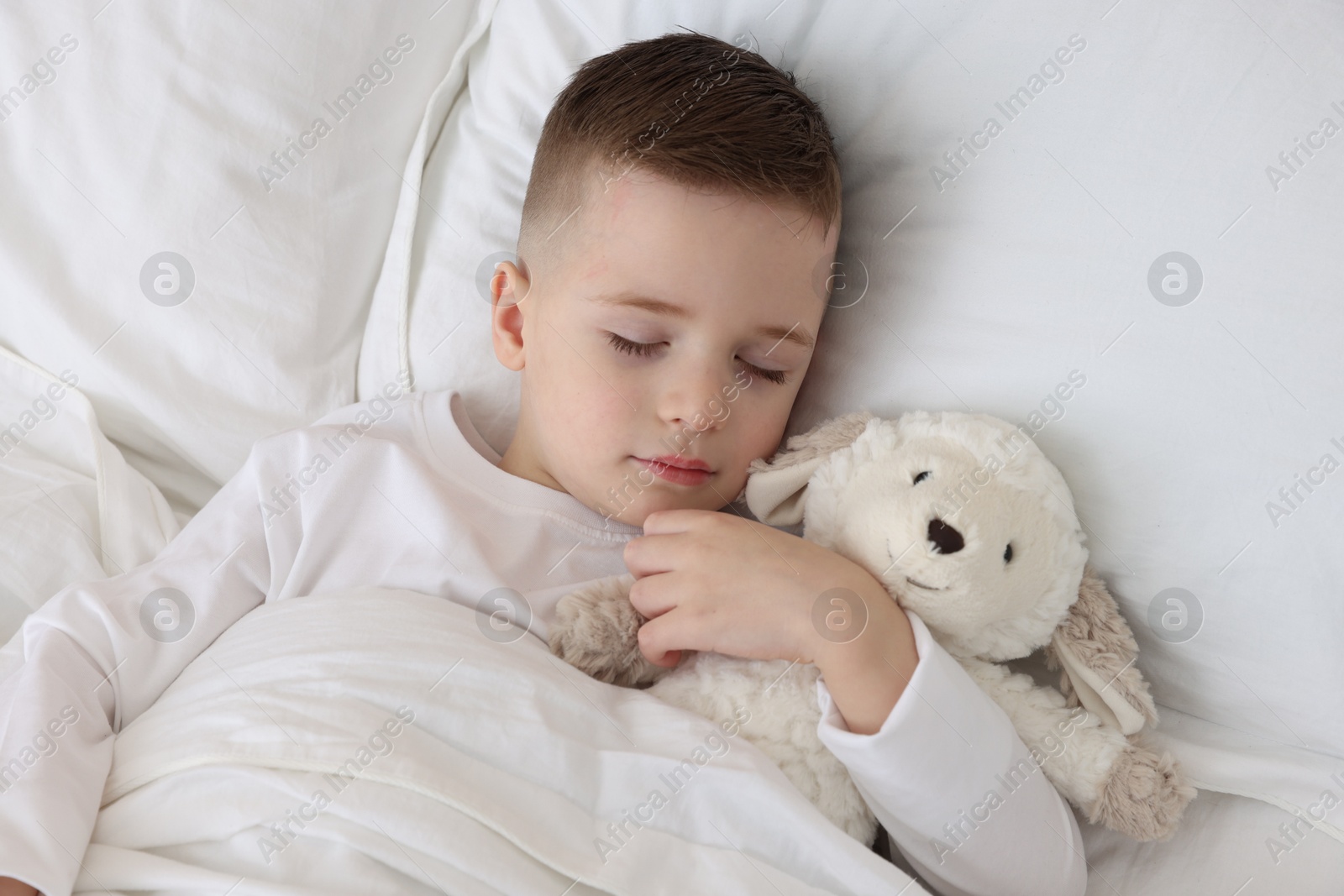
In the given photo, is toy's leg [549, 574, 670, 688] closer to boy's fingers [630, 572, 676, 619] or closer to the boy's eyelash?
boy's fingers [630, 572, 676, 619]

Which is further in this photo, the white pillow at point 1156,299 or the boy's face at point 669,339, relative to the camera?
the boy's face at point 669,339

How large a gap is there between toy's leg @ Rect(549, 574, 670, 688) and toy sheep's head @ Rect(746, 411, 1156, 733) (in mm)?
213

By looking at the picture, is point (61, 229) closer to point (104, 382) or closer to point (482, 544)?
point (104, 382)

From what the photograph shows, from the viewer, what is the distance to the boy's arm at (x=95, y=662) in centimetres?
77

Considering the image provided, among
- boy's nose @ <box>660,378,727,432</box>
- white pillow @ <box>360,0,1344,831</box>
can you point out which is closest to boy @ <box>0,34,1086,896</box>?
boy's nose @ <box>660,378,727,432</box>

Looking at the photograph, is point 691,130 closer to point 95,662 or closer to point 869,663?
point 869,663

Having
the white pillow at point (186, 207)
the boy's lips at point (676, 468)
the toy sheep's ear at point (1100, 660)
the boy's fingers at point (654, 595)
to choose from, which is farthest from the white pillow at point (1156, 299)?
the white pillow at point (186, 207)

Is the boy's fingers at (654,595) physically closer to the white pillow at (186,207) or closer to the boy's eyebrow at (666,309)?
the boy's eyebrow at (666,309)

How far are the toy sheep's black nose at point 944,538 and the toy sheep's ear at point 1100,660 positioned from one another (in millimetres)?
161

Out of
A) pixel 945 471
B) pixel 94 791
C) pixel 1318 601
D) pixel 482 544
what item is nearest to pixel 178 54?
pixel 482 544

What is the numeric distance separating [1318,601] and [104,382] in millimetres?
1380

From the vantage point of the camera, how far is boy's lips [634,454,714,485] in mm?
1053

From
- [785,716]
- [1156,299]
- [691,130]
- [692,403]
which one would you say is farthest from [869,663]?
[691,130]

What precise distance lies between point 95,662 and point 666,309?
0.67 meters
